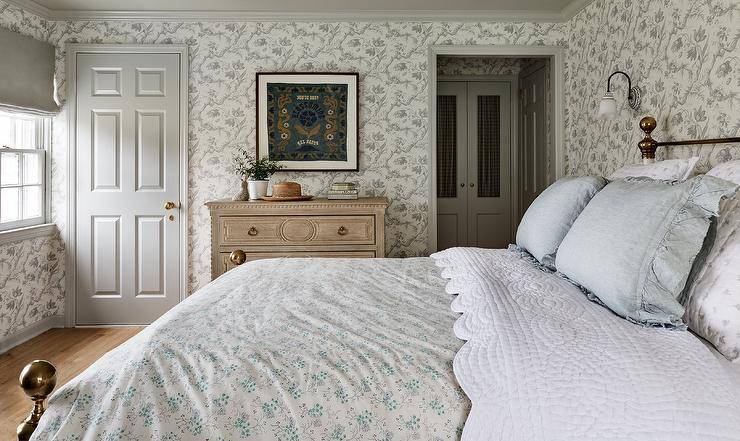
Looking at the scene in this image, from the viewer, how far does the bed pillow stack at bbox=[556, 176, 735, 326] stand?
125 cm

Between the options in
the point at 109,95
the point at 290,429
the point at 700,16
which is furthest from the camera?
the point at 109,95

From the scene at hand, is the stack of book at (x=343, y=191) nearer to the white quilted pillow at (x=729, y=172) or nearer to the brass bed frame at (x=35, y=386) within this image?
the white quilted pillow at (x=729, y=172)

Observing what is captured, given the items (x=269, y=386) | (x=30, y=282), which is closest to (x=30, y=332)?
(x=30, y=282)

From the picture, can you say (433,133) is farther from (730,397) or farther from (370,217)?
(730,397)

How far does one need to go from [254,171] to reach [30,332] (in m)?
2.12

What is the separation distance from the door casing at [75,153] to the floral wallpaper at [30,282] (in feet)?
0.27

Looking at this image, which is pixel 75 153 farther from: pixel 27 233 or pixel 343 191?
pixel 343 191

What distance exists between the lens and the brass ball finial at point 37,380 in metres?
1.04

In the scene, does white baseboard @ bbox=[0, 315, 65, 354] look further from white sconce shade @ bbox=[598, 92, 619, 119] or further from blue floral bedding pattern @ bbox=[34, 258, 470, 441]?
white sconce shade @ bbox=[598, 92, 619, 119]

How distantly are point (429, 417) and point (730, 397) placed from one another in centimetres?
56

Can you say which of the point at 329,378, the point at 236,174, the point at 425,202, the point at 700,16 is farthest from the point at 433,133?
the point at 329,378

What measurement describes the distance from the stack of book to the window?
237 cm

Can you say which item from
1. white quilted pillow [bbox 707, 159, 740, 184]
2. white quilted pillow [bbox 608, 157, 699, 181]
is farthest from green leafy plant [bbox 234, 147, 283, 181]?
white quilted pillow [bbox 707, 159, 740, 184]

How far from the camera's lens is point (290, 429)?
40.8 inches
